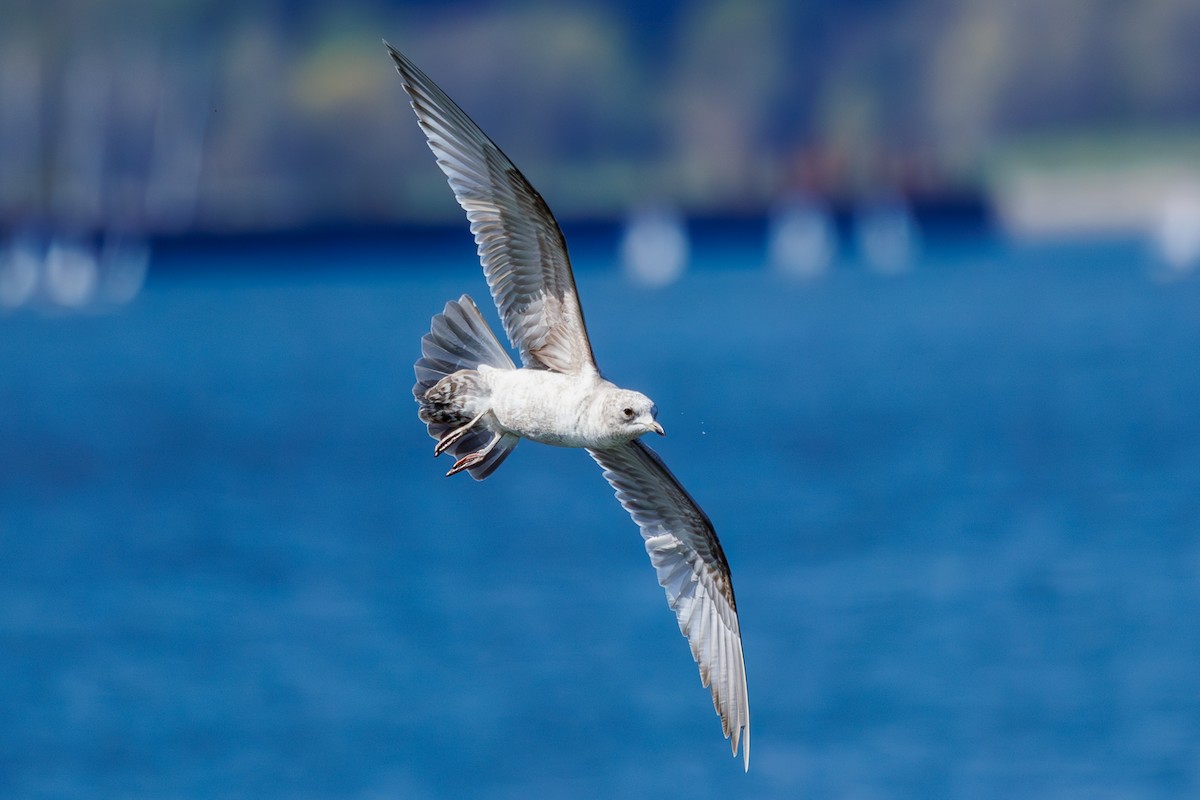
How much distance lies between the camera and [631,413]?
7449mm

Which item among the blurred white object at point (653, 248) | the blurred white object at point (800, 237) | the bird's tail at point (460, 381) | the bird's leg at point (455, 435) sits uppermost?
the blurred white object at point (800, 237)

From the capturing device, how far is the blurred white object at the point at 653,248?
3002 inches

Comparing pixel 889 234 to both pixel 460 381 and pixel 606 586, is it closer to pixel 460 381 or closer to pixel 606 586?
pixel 606 586

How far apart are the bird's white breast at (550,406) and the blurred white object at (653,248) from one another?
66725mm

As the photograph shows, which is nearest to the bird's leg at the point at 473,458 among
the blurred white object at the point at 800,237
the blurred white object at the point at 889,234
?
the blurred white object at the point at 800,237

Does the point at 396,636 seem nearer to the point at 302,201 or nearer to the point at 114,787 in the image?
the point at 114,787

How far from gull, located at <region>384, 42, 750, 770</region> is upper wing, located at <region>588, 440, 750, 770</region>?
0.24ft

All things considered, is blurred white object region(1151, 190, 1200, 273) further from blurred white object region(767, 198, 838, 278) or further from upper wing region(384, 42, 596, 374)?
upper wing region(384, 42, 596, 374)

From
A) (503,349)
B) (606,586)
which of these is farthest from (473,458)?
(606,586)

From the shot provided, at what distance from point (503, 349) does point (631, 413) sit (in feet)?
2.62

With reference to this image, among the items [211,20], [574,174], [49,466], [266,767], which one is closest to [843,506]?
[266,767]

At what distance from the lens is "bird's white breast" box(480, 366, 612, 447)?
24.9 feet

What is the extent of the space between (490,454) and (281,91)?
85.4 meters

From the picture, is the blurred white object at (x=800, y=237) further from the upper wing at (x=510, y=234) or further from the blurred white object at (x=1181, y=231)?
the upper wing at (x=510, y=234)
